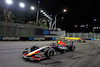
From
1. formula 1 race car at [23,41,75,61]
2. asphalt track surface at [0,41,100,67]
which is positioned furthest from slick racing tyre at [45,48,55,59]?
asphalt track surface at [0,41,100,67]

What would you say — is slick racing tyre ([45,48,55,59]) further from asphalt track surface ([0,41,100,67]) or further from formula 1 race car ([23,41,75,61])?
asphalt track surface ([0,41,100,67])

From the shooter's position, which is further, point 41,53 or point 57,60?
point 41,53

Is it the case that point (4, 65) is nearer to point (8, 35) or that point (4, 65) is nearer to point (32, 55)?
point (32, 55)

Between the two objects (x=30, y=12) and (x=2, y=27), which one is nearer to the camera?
(x=2, y=27)

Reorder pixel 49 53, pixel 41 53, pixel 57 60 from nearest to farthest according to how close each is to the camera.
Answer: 1. pixel 57 60
2. pixel 49 53
3. pixel 41 53

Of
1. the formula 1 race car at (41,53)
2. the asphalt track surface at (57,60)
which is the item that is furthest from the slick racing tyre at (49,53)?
the asphalt track surface at (57,60)

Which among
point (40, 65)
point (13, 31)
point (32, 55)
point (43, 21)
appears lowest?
point (40, 65)

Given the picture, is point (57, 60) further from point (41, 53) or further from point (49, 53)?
point (41, 53)

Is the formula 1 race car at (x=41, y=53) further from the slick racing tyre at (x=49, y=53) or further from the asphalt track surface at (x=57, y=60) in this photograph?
the asphalt track surface at (x=57, y=60)

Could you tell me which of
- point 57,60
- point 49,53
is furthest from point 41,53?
point 57,60

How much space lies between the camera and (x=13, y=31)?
1513 cm

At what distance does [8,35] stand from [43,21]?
16.3 metres

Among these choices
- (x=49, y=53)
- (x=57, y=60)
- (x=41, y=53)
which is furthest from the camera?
(x=41, y=53)

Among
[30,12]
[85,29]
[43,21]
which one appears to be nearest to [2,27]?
[43,21]
